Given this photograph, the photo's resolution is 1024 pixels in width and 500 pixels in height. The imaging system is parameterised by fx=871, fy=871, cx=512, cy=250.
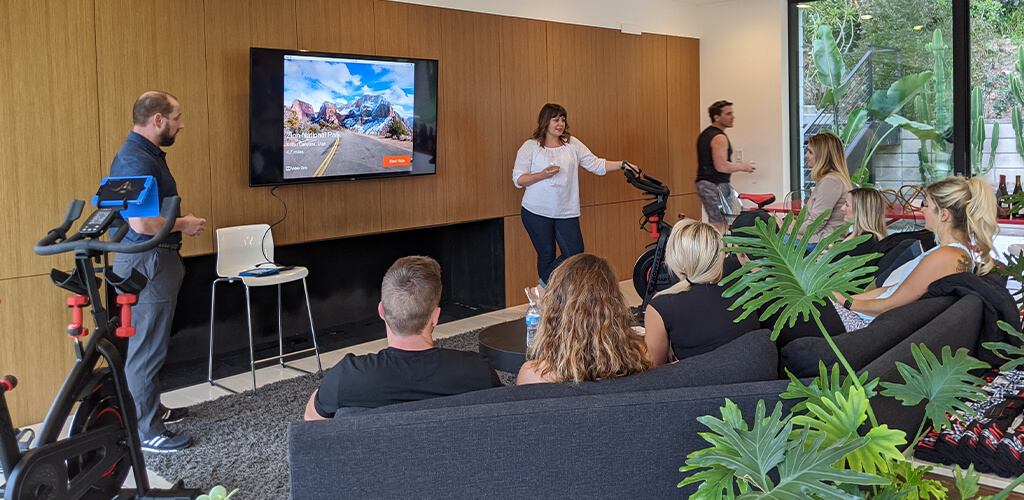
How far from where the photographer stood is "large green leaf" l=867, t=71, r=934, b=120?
7656mm

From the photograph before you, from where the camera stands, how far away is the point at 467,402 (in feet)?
6.53

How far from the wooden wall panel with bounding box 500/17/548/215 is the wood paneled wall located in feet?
0.04

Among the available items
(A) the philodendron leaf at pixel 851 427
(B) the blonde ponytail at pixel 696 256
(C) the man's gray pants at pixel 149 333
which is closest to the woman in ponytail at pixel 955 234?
(B) the blonde ponytail at pixel 696 256

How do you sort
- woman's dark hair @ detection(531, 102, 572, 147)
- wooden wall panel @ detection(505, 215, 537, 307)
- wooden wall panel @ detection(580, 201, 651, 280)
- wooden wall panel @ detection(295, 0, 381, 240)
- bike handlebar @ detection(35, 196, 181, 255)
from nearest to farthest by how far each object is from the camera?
bike handlebar @ detection(35, 196, 181, 255) → wooden wall panel @ detection(295, 0, 381, 240) → woman's dark hair @ detection(531, 102, 572, 147) → wooden wall panel @ detection(505, 215, 537, 307) → wooden wall panel @ detection(580, 201, 651, 280)

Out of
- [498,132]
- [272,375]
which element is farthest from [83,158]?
[498,132]

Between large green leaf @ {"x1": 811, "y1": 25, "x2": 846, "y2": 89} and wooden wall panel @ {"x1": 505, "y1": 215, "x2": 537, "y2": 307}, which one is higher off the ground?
large green leaf @ {"x1": 811, "y1": 25, "x2": 846, "y2": 89}

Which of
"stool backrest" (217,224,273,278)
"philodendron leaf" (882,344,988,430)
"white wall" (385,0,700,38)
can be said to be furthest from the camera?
"white wall" (385,0,700,38)

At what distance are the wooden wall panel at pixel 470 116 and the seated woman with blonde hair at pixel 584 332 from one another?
4094 millimetres

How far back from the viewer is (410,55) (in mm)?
6164

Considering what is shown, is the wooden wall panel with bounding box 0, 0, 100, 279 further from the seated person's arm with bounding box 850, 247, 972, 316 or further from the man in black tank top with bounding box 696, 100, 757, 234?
the man in black tank top with bounding box 696, 100, 757, 234

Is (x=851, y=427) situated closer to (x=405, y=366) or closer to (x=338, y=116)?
(x=405, y=366)

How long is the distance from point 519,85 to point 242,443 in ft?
13.1

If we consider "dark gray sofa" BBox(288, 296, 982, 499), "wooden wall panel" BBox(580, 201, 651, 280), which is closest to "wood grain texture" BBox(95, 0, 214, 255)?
"dark gray sofa" BBox(288, 296, 982, 499)

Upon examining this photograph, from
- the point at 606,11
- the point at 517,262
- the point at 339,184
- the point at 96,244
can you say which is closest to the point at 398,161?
the point at 339,184
